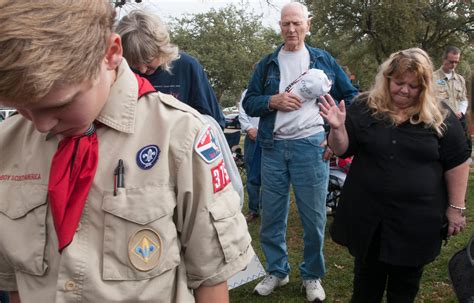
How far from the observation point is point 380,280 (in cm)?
304

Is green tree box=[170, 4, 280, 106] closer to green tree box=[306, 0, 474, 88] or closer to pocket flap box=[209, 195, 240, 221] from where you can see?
green tree box=[306, 0, 474, 88]

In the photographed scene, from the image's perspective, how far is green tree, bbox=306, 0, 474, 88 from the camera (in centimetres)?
2166

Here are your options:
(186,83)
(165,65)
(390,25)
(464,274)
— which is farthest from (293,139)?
(390,25)

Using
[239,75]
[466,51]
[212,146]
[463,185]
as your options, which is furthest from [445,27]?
[212,146]

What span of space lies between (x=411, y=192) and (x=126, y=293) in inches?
79.2

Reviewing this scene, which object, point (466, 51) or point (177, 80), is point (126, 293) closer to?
point (177, 80)

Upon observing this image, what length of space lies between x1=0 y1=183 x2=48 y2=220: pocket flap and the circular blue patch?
253 mm

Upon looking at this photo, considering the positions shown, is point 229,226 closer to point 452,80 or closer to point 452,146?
point 452,146

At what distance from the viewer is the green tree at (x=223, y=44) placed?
39.8m

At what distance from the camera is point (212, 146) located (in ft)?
4.00

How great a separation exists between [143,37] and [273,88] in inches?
46.6

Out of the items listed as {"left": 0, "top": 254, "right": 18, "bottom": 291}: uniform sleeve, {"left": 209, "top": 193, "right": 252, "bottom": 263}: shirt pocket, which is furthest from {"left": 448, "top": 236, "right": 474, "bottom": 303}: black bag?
{"left": 0, "top": 254, "right": 18, "bottom": 291}: uniform sleeve

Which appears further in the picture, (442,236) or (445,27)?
(445,27)

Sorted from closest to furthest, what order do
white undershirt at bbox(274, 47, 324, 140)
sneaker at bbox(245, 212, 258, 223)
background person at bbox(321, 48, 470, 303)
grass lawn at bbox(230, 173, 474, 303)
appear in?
1. background person at bbox(321, 48, 470, 303)
2. white undershirt at bbox(274, 47, 324, 140)
3. grass lawn at bbox(230, 173, 474, 303)
4. sneaker at bbox(245, 212, 258, 223)
